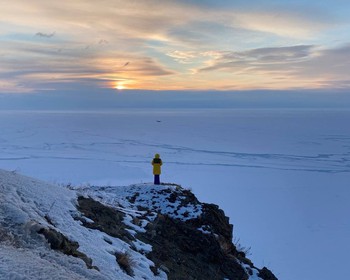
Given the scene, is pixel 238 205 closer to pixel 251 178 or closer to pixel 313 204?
pixel 313 204

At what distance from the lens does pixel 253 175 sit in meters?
26.8

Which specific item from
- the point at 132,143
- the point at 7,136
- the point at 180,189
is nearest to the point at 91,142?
the point at 132,143

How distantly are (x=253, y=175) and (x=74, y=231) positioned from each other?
23554mm

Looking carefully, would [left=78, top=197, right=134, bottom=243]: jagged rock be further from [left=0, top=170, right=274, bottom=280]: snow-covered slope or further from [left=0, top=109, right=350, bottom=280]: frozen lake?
[left=0, top=109, right=350, bottom=280]: frozen lake

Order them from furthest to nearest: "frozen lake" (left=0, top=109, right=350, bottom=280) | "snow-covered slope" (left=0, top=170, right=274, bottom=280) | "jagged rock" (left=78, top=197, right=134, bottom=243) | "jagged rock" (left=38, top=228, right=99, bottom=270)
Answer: "frozen lake" (left=0, top=109, right=350, bottom=280) < "jagged rock" (left=78, top=197, right=134, bottom=243) < "jagged rock" (left=38, top=228, right=99, bottom=270) < "snow-covered slope" (left=0, top=170, right=274, bottom=280)

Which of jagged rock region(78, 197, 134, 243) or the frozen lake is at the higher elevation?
jagged rock region(78, 197, 134, 243)

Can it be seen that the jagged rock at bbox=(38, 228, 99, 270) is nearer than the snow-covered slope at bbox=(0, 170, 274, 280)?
No

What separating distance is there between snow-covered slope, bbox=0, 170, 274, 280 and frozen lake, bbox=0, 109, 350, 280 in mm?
3308

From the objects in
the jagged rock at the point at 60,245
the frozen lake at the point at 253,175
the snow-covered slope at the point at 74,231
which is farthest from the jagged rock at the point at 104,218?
the frozen lake at the point at 253,175

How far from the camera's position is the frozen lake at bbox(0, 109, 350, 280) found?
608 inches

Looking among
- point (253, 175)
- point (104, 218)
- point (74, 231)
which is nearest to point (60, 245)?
point (74, 231)

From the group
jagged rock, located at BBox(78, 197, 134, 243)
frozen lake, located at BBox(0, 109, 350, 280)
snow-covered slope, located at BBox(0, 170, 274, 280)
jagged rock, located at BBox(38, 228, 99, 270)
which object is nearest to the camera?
snow-covered slope, located at BBox(0, 170, 274, 280)

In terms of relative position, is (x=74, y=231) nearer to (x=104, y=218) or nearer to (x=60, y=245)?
(x=60, y=245)

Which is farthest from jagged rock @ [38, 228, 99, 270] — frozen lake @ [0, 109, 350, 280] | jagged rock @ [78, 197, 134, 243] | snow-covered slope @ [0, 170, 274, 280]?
frozen lake @ [0, 109, 350, 280]
